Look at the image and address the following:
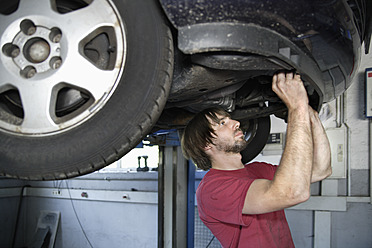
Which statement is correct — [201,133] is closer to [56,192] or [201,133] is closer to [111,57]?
[111,57]

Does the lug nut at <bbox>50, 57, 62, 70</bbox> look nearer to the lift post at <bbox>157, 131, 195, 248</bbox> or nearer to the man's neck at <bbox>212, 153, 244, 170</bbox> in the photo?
the man's neck at <bbox>212, 153, 244, 170</bbox>

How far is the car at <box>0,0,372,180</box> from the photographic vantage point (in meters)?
0.79

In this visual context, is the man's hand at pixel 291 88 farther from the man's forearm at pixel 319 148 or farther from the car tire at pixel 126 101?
the car tire at pixel 126 101

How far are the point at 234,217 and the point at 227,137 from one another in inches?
15.5

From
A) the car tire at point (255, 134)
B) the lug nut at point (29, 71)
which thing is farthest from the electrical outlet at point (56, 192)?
the lug nut at point (29, 71)

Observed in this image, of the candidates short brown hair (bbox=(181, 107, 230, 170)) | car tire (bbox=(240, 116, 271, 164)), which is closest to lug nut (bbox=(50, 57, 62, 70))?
short brown hair (bbox=(181, 107, 230, 170))

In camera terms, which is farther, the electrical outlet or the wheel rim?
the electrical outlet

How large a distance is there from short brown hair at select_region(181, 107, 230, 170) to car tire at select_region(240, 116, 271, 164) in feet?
1.31

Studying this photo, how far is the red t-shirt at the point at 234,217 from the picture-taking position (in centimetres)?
122

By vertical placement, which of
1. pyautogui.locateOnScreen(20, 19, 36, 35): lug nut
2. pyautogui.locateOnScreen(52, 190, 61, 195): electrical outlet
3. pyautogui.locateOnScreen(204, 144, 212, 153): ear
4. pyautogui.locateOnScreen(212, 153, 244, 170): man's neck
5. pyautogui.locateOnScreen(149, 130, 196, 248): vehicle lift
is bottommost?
pyautogui.locateOnScreen(52, 190, 61, 195): electrical outlet

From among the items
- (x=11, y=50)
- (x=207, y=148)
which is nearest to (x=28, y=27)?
(x=11, y=50)

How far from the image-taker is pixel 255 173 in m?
1.57

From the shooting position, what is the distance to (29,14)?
0.84 metres

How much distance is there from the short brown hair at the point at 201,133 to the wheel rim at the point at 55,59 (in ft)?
2.34
